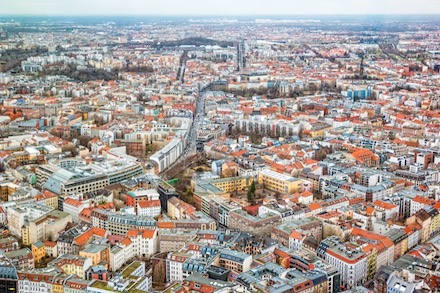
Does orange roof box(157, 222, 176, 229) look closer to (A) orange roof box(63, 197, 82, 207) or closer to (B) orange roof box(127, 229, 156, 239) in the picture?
(B) orange roof box(127, 229, 156, 239)

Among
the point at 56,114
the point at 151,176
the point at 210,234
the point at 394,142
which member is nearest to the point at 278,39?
the point at 56,114

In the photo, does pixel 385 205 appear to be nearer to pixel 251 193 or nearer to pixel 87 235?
pixel 251 193

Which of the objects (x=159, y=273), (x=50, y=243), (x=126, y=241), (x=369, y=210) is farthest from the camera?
(x=369, y=210)

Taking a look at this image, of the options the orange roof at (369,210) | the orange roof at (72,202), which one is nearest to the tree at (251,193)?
the orange roof at (369,210)

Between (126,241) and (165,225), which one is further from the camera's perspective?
(165,225)

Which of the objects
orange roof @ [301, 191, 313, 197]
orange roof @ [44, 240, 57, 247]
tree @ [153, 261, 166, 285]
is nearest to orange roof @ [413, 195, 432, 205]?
orange roof @ [301, 191, 313, 197]

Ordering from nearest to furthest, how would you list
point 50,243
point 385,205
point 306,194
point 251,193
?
point 50,243
point 385,205
point 306,194
point 251,193

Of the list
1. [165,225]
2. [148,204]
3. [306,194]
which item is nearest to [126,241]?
[165,225]

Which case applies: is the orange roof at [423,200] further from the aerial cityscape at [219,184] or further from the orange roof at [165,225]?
the orange roof at [165,225]

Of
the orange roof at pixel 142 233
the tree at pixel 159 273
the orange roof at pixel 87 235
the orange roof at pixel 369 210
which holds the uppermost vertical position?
the orange roof at pixel 142 233

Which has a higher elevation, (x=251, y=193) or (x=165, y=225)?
(x=165, y=225)
